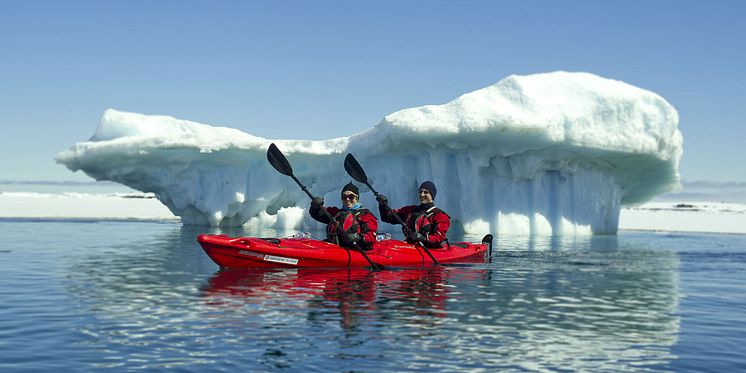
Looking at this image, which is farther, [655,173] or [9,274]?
[655,173]

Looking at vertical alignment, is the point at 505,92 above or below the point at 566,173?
above

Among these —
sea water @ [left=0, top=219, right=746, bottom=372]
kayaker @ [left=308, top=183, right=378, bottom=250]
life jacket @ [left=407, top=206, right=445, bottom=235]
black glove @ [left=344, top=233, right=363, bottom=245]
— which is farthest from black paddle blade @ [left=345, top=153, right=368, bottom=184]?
sea water @ [left=0, top=219, right=746, bottom=372]

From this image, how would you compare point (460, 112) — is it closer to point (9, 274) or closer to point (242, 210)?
point (242, 210)

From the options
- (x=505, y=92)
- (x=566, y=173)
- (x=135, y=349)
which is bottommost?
(x=135, y=349)

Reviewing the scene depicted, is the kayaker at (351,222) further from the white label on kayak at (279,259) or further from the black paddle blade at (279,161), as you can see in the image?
the black paddle blade at (279,161)

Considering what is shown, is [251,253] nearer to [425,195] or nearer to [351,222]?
[351,222]

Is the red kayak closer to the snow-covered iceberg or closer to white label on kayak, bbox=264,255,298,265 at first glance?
white label on kayak, bbox=264,255,298,265

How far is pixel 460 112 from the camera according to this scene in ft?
81.7

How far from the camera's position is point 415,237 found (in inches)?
589

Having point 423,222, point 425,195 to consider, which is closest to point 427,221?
point 423,222

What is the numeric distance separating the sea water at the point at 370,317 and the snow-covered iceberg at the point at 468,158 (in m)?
9.35

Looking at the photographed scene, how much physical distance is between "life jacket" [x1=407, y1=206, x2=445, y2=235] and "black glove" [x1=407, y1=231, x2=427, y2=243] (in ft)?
0.37

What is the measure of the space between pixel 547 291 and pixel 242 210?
70.5ft

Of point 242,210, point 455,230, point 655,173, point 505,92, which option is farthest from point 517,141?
point 242,210
